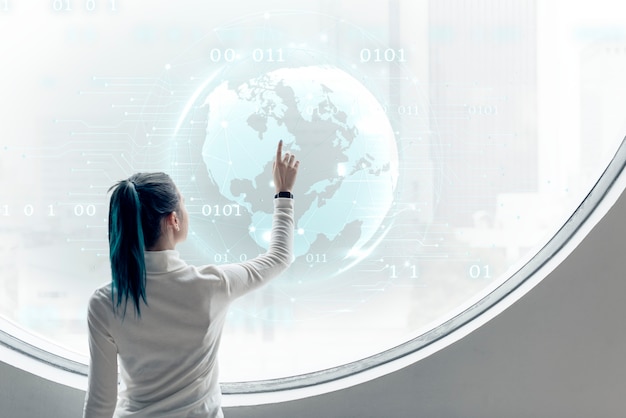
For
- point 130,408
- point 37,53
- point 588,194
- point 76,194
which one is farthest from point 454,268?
point 37,53

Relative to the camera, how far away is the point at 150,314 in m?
0.90

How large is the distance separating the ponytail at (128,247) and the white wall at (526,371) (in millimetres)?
505

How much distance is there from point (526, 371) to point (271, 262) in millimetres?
666

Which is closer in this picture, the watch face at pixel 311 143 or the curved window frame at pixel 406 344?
the curved window frame at pixel 406 344

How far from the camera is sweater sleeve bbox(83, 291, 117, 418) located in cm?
90

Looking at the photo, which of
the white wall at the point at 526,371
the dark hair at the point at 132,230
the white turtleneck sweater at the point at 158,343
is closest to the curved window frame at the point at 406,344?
the white wall at the point at 526,371

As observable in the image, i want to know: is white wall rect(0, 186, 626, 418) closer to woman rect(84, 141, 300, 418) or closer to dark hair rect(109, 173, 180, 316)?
woman rect(84, 141, 300, 418)

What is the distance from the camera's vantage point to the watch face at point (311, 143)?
1.49 m

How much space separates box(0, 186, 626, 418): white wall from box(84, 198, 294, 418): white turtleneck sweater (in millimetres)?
359

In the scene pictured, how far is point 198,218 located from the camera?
4.98 feet

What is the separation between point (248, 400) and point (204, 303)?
45cm

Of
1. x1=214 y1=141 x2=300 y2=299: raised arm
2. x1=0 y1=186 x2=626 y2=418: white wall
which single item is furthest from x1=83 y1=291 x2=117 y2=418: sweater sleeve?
x1=0 y1=186 x2=626 y2=418: white wall

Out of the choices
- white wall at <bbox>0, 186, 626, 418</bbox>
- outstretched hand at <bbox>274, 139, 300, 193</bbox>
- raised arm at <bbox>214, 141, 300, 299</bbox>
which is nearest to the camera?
raised arm at <bbox>214, 141, 300, 299</bbox>

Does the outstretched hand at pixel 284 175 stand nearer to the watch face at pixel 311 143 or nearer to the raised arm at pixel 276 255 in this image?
the raised arm at pixel 276 255
